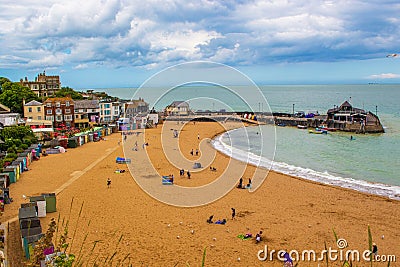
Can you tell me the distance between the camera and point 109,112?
5134 centimetres

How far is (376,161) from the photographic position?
3069 centimetres

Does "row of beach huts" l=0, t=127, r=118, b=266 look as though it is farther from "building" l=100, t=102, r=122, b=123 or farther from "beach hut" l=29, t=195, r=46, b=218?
"building" l=100, t=102, r=122, b=123

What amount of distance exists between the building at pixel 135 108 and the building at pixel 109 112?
4.60 feet

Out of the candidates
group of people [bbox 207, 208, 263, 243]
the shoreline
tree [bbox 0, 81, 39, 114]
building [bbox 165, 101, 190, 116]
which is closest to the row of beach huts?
group of people [bbox 207, 208, 263, 243]

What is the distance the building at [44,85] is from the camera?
69.6 meters

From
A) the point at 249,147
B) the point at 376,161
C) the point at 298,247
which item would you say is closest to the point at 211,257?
the point at 298,247

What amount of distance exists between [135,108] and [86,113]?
9838mm

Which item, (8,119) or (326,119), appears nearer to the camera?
(8,119)

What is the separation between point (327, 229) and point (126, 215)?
863 cm

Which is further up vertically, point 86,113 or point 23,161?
point 86,113

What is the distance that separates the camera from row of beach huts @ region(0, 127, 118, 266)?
11.1m

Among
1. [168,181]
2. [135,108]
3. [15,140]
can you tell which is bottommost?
[168,181]

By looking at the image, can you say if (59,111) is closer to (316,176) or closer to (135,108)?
(135,108)

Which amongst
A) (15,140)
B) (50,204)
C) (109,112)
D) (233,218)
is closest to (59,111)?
(109,112)
